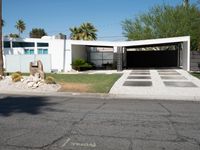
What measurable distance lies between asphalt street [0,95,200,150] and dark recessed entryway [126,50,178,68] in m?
26.2

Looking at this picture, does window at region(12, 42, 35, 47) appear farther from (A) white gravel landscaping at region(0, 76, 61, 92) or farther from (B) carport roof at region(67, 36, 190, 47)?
(A) white gravel landscaping at region(0, 76, 61, 92)

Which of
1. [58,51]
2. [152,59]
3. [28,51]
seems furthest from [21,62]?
[152,59]

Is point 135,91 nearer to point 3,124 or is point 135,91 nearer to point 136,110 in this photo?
point 136,110

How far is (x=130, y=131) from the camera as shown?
7133 mm

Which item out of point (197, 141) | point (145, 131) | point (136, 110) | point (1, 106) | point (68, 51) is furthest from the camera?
point (68, 51)

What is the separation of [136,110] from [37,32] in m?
81.6

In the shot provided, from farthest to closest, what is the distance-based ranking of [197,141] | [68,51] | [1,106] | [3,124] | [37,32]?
[37,32], [68,51], [1,106], [3,124], [197,141]

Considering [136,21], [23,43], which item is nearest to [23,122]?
[23,43]

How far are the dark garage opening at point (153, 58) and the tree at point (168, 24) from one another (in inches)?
169

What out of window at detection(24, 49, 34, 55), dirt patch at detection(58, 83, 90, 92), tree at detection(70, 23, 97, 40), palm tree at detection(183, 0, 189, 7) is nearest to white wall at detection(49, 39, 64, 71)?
window at detection(24, 49, 34, 55)

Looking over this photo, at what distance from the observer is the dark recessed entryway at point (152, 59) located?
120ft

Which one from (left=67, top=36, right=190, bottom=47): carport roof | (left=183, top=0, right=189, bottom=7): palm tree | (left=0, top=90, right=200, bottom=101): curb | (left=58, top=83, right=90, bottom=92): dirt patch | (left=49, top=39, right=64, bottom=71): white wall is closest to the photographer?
(left=0, top=90, right=200, bottom=101): curb

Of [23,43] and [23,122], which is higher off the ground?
[23,43]

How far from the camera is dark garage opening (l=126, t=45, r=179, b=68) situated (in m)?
36.4
